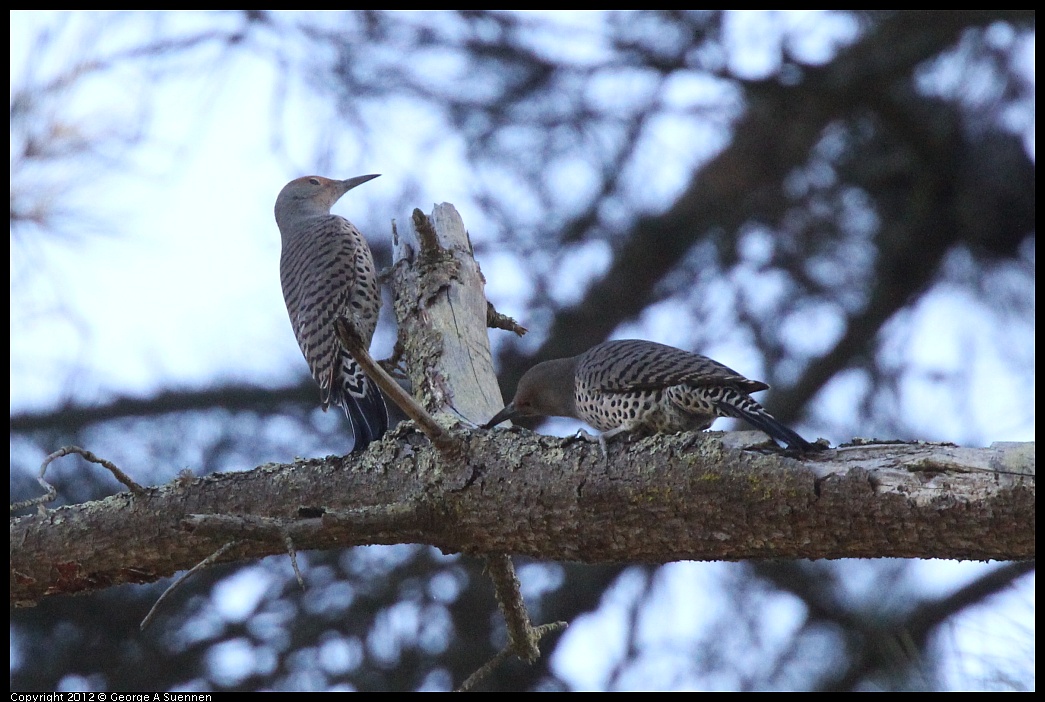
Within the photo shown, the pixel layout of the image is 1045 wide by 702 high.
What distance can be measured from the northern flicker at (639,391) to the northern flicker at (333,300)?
0.51 metres

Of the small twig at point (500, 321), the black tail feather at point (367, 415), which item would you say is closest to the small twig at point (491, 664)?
the black tail feather at point (367, 415)

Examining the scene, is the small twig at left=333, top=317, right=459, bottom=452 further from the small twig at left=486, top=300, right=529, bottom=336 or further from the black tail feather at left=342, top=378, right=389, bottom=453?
the small twig at left=486, top=300, right=529, bottom=336

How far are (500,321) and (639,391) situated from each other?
0.80 meters

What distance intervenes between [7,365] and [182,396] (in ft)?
4.18

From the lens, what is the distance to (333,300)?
14.2ft

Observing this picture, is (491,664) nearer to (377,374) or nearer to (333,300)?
(377,374)

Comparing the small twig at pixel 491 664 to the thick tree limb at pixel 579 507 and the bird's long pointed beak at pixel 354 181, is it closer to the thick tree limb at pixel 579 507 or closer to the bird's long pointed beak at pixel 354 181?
the thick tree limb at pixel 579 507

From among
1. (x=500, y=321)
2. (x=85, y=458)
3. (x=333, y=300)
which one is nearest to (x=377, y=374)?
(x=85, y=458)

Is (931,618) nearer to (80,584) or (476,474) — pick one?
(476,474)

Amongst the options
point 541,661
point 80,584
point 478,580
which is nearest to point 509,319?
point 478,580

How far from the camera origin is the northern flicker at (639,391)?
3127mm

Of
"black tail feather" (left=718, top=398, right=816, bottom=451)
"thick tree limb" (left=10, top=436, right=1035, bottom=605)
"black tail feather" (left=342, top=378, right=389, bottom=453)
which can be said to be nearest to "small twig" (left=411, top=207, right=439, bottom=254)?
"black tail feather" (left=342, top=378, right=389, bottom=453)

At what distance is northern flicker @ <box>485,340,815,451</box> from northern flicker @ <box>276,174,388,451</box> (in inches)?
20.2

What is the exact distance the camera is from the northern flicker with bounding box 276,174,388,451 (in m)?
3.66
